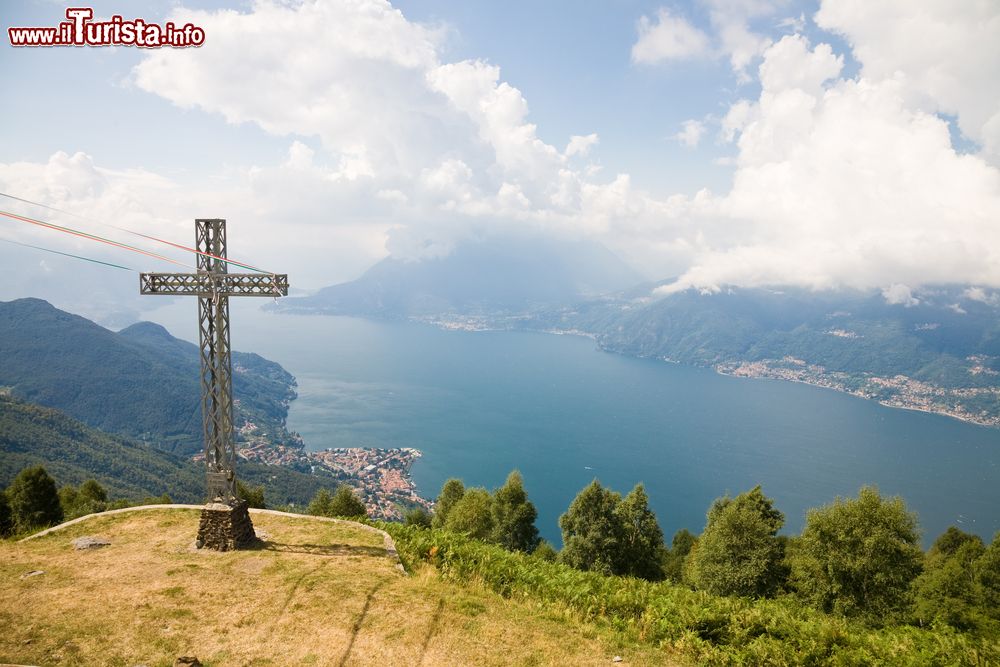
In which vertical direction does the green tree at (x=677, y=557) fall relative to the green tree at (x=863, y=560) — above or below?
below

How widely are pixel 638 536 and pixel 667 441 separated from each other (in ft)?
341

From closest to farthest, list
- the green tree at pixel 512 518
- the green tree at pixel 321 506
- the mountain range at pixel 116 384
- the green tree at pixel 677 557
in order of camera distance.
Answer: the green tree at pixel 677 557, the green tree at pixel 512 518, the green tree at pixel 321 506, the mountain range at pixel 116 384

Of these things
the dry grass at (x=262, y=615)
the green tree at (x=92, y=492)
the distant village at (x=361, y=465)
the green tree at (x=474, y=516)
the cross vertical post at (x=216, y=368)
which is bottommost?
the distant village at (x=361, y=465)

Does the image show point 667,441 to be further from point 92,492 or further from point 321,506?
point 92,492

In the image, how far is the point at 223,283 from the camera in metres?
14.7

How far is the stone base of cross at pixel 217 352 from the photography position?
575 inches

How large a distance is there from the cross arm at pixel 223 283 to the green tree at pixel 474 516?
61.1 feet

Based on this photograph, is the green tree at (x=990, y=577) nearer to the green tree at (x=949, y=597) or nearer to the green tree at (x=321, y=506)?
the green tree at (x=949, y=597)

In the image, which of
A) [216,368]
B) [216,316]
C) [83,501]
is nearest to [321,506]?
[83,501]

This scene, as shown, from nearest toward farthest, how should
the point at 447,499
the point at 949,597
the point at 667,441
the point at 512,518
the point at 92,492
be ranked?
the point at 949,597 → the point at 512,518 → the point at 447,499 → the point at 92,492 → the point at 667,441

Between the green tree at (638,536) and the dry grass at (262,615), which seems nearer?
the dry grass at (262,615)

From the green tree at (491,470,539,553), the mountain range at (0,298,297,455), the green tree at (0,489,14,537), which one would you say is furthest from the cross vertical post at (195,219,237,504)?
the mountain range at (0,298,297,455)

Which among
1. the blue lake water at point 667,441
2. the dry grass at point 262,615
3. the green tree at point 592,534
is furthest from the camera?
the blue lake water at point 667,441

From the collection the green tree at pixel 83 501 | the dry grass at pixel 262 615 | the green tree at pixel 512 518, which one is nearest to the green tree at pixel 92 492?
the green tree at pixel 83 501
